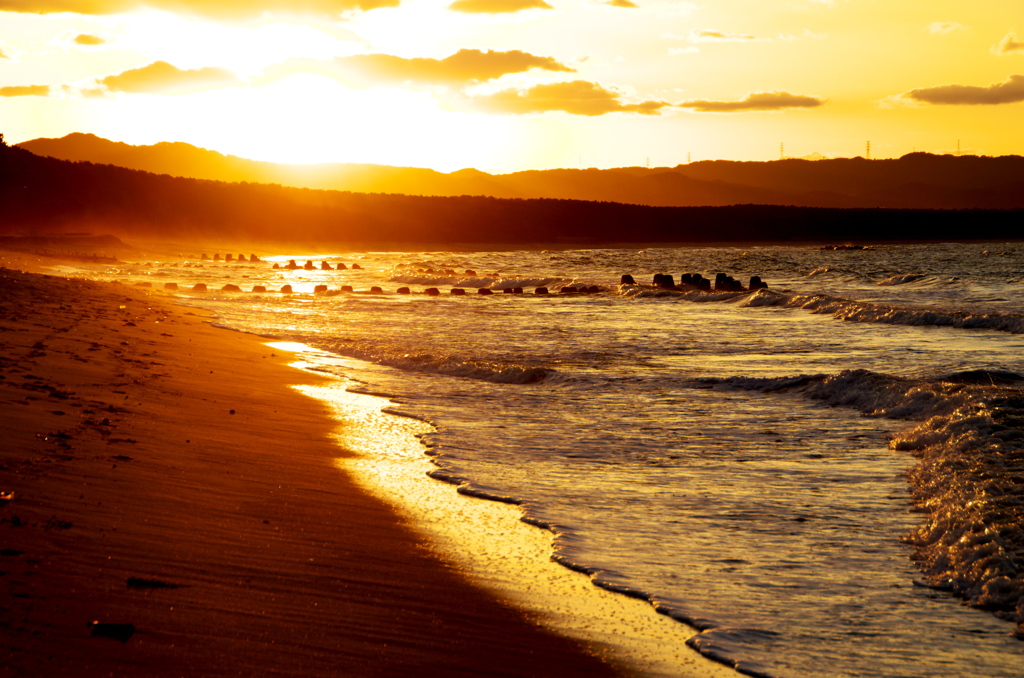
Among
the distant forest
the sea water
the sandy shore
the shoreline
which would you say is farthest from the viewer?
the distant forest

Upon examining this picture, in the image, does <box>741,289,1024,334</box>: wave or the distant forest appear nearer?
<box>741,289,1024,334</box>: wave

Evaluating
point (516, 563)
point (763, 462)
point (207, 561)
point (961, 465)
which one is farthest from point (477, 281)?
point (207, 561)

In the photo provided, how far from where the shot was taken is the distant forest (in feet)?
262

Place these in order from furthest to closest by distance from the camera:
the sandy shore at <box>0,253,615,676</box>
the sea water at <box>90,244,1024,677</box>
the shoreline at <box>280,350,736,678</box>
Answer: the sea water at <box>90,244,1024,677</box> → the shoreline at <box>280,350,736,678</box> → the sandy shore at <box>0,253,615,676</box>

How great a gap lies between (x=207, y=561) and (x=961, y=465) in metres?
5.88

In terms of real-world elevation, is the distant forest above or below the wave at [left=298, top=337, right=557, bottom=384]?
above

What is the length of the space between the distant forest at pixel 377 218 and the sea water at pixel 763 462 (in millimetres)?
59506

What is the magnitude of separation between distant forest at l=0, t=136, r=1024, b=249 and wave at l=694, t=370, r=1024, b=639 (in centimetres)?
6513

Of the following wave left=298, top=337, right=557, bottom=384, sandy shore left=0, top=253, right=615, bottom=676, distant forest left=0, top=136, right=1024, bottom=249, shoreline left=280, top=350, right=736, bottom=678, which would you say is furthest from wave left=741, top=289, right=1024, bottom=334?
distant forest left=0, top=136, right=1024, bottom=249

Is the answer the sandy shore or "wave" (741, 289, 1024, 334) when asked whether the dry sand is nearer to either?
the sandy shore

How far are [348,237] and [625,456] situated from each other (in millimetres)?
93323

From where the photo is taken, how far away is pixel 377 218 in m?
105

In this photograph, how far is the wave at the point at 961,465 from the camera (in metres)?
5.14

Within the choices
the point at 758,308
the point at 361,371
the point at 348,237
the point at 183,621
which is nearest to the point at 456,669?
the point at 183,621
